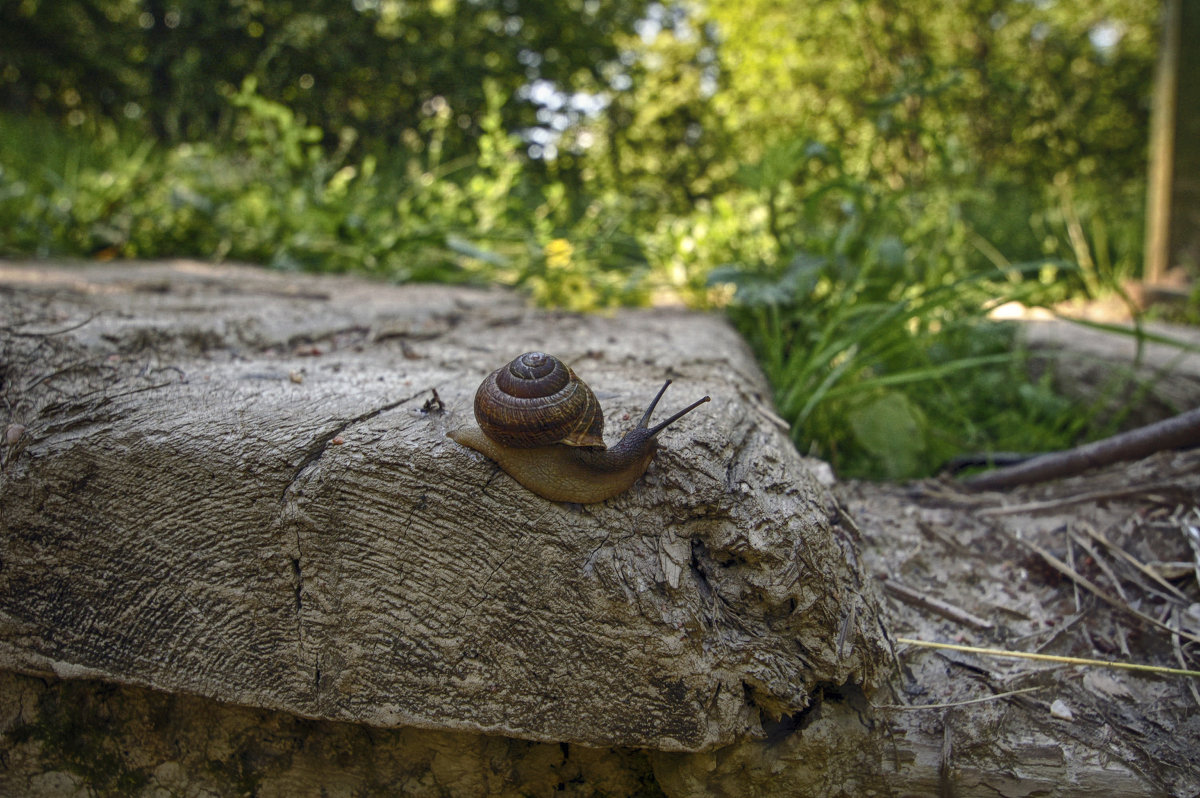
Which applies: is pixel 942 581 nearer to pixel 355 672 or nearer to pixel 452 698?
pixel 452 698

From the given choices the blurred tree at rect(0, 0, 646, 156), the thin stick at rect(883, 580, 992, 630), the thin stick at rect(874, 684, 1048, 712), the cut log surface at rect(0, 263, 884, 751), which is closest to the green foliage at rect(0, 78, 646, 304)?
the blurred tree at rect(0, 0, 646, 156)

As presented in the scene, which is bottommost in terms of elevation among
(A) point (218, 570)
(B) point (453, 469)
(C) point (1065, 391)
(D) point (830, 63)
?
(C) point (1065, 391)

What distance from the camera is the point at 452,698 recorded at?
1177mm

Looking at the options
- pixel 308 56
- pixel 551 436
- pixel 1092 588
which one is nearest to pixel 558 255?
pixel 551 436

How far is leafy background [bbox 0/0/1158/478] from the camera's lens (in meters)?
2.50

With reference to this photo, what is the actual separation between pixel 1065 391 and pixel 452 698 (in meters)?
2.47

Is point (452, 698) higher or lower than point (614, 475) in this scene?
lower

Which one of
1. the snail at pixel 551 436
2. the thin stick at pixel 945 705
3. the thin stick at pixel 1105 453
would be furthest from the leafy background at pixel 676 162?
the snail at pixel 551 436

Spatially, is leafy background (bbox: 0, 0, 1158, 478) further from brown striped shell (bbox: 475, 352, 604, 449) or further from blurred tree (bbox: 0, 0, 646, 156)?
brown striped shell (bbox: 475, 352, 604, 449)

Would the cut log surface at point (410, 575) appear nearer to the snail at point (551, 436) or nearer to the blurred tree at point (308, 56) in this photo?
the snail at point (551, 436)

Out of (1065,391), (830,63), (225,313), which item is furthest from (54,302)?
(830,63)

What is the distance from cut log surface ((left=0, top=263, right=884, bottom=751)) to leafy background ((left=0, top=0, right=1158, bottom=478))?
83 centimetres

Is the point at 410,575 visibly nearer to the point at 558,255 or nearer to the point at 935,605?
the point at 935,605

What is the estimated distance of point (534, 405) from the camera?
109cm
